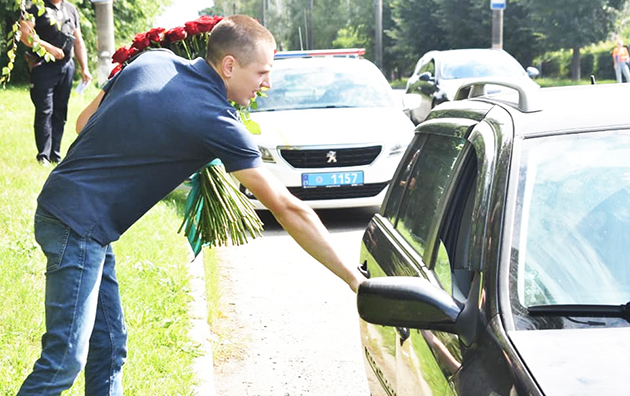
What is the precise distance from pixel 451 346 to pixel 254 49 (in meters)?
1.27

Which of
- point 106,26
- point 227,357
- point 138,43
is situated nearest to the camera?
point 138,43

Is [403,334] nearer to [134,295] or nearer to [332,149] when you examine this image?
[134,295]

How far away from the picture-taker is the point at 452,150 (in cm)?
354

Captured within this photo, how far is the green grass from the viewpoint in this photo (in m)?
4.73

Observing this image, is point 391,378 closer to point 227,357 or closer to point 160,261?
A: point 227,357

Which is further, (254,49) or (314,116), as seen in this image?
(314,116)

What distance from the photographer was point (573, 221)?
2842mm

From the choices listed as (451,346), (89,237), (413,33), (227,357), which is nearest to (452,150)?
(451,346)

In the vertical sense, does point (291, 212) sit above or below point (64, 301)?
above

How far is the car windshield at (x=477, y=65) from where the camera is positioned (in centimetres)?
1878

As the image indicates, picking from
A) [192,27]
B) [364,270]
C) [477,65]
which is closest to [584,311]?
[364,270]

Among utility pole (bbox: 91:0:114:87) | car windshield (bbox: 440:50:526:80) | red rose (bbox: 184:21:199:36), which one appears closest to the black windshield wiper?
red rose (bbox: 184:21:199:36)

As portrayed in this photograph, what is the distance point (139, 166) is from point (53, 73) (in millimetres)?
7517

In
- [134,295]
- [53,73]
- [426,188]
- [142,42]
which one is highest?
[142,42]
